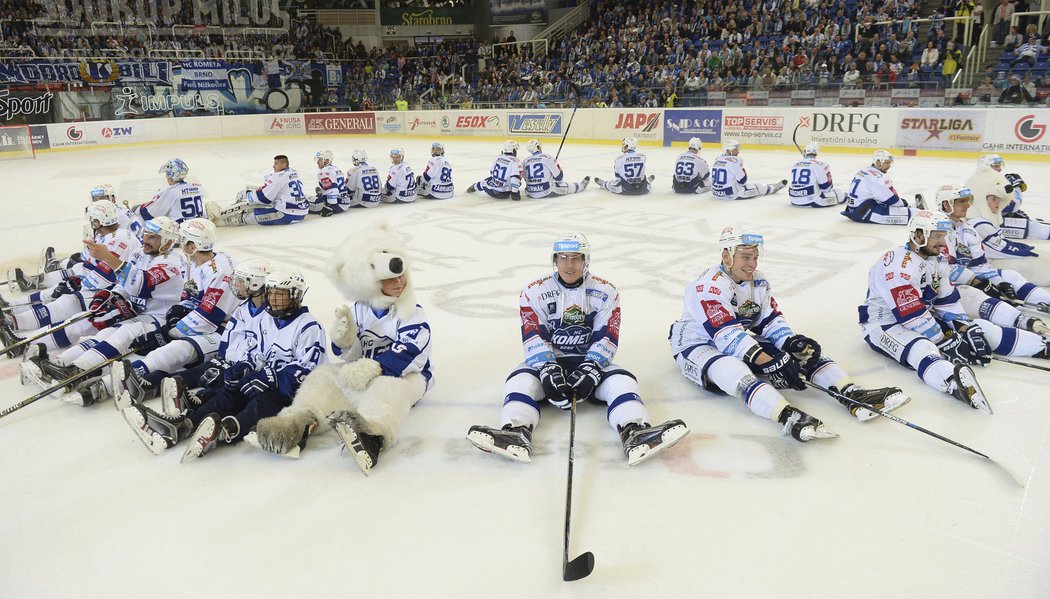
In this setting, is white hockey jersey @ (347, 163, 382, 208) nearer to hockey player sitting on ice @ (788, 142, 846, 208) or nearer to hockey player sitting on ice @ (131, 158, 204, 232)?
hockey player sitting on ice @ (131, 158, 204, 232)

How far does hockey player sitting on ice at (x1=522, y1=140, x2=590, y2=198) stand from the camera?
48.0ft

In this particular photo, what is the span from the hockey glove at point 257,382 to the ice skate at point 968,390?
4.49m

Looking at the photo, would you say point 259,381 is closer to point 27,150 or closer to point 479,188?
point 479,188

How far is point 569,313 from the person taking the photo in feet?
16.3

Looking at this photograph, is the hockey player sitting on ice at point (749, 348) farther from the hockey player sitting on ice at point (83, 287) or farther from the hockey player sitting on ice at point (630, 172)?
the hockey player sitting on ice at point (630, 172)

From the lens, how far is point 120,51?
31.7m

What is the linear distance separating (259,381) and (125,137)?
27.9 m

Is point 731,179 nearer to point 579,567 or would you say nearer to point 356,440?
point 356,440

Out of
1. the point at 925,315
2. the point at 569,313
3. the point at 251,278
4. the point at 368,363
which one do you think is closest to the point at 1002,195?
the point at 925,315

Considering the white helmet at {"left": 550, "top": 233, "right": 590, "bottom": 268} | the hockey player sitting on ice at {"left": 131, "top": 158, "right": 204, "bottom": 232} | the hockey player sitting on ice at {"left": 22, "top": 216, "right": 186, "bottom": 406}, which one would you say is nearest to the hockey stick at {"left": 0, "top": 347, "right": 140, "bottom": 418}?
the hockey player sitting on ice at {"left": 22, "top": 216, "right": 186, "bottom": 406}

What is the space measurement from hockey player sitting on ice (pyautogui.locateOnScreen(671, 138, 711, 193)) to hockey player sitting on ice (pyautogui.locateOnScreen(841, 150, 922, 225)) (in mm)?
3740

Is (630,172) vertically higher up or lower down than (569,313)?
higher up

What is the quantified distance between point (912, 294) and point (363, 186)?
10.7 meters

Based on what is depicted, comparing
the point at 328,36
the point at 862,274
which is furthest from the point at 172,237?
the point at 328,36
